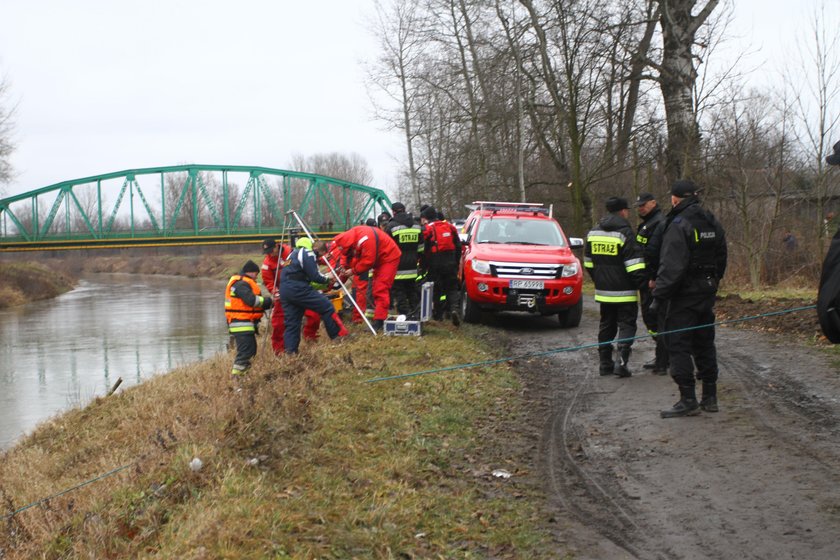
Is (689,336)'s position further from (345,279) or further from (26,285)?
(26,285)

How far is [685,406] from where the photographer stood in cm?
733

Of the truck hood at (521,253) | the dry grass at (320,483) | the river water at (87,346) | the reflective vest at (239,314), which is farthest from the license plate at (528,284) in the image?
the river water at (87,346)

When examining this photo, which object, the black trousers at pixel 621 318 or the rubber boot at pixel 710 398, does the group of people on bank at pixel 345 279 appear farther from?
the rubber boot at pixel 710 398

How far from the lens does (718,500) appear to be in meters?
5.33

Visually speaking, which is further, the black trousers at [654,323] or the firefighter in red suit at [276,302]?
the firefighter in red suit at [276,302]

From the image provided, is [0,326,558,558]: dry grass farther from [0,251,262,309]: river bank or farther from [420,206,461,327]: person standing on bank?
[0,251,262,309]: river bank

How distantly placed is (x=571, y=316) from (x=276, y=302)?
4768 mm

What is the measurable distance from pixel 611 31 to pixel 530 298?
11855 mm

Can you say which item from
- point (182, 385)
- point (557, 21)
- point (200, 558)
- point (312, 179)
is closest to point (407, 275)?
point (182, 385)

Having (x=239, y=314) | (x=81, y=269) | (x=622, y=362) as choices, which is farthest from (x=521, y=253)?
(x=81, y=269)

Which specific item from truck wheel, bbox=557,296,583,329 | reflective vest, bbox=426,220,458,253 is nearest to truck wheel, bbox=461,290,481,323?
reflective vest, bbox=426,220,458,253

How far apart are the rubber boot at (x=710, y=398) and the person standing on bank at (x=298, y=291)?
557cm

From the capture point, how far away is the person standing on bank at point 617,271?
9328 mm

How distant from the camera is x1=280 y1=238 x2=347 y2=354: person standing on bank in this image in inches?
448
